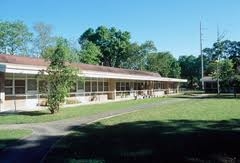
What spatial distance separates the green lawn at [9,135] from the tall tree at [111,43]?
6627 centimetres

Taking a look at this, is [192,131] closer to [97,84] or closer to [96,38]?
[97,84]

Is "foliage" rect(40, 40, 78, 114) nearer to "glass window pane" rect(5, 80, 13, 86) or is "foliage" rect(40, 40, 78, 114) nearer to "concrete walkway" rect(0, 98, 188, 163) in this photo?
"concrete walkway" rect(0, 98, 188, 163)

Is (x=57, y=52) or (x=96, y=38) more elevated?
(x=96, y=38)

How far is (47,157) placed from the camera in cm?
1053

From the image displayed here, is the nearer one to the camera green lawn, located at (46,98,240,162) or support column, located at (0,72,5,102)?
green lawn, located at (46,98,240,162)

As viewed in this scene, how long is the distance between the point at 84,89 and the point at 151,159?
90.4ft

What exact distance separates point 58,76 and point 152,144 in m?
12.7

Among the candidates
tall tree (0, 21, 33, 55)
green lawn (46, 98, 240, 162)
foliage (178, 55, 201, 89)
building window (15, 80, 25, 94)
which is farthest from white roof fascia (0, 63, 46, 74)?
foliage (178, 55, 201, 89)

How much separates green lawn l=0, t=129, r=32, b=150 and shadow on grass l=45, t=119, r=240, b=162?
187cm

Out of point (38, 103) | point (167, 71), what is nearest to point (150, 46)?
point (167, 71)

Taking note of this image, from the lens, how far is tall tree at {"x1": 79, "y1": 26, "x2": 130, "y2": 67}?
82.2m

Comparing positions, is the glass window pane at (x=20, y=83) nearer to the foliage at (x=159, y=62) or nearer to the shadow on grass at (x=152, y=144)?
the shadow on grass at (x=152, y=144)

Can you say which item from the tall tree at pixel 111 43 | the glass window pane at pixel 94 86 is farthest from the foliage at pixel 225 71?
the glass window pane at pixel 94 86

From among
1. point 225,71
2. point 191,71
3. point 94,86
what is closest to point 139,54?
point 225,71
